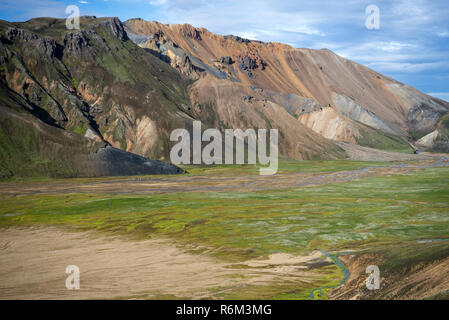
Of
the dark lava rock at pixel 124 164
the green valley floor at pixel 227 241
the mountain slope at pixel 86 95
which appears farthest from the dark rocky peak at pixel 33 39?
the green valley floor at pixel 227 241

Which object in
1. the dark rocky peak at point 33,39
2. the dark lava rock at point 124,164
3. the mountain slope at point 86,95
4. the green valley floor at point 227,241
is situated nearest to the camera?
the green valley floor at point 227,241

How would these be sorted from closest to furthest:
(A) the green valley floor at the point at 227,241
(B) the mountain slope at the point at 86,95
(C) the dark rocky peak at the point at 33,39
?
1. (A) the green valley floor at the point at 227,241
2. (B) the mountain slope at the point at 86,95
3. (C) the dark rocky peak at the point at 33,39

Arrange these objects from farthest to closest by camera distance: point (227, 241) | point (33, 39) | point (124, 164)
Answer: point (33, 39), point (124, 164), point (227, 241)

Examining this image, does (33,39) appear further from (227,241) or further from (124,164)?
(227,241)

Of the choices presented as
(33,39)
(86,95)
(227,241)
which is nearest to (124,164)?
(86,95)

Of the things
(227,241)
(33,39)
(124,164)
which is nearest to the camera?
(227,241)

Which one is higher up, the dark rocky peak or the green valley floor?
the dark rocky peak

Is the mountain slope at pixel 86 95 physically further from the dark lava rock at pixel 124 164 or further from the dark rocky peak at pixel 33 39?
the dark lava rock at pixel 124 164

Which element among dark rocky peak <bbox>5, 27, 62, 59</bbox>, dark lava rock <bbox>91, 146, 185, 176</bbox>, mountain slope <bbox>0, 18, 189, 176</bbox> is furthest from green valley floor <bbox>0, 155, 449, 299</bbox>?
dark rocky peak <bbox>5, 27, 62, 59</bbox>

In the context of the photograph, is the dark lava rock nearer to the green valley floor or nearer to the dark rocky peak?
the green valley floor

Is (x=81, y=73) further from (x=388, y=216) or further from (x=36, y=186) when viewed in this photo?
(x=388, y=216)
